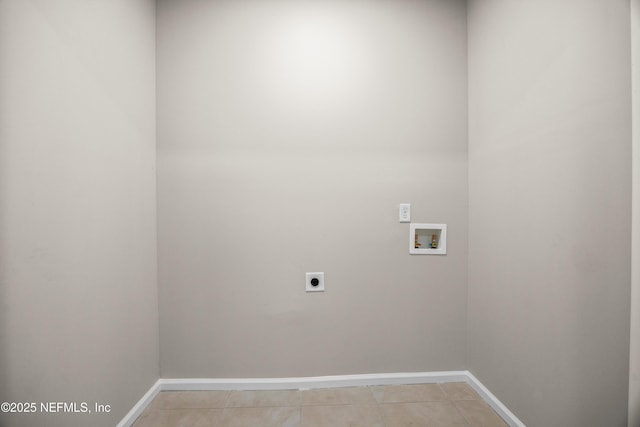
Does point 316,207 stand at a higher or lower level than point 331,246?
higher

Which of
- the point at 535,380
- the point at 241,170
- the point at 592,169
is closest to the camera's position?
the point at 592,169

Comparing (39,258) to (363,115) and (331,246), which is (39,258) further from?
(363,115)

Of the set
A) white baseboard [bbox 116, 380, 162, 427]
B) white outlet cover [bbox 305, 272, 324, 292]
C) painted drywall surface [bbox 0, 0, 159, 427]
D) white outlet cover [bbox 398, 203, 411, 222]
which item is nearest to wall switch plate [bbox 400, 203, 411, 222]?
white outlet cover [bbox 398, 203, 411, 222]

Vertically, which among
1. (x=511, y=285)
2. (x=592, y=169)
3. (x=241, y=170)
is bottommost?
(x=511, y=285)

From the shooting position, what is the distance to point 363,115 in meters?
1.67

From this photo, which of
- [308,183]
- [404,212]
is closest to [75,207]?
[308,183]

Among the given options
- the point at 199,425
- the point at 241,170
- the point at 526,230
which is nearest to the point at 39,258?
the point at 241,170

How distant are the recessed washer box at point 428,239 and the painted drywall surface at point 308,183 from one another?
0.16 feet

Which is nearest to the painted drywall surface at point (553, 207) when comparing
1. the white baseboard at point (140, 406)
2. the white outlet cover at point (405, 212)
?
the white outlet cover at point (405, 212)

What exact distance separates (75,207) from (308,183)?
3.70 feet

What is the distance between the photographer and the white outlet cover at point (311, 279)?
166 cm

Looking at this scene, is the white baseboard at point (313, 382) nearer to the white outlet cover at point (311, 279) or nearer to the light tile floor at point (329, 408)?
the light tile floor at point (329, 408)

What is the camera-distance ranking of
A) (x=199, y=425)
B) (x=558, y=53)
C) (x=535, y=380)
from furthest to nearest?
(x=199, y=425) → (x=535, y=380) → (x=558, y=53)

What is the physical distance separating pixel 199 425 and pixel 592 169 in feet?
7.06
